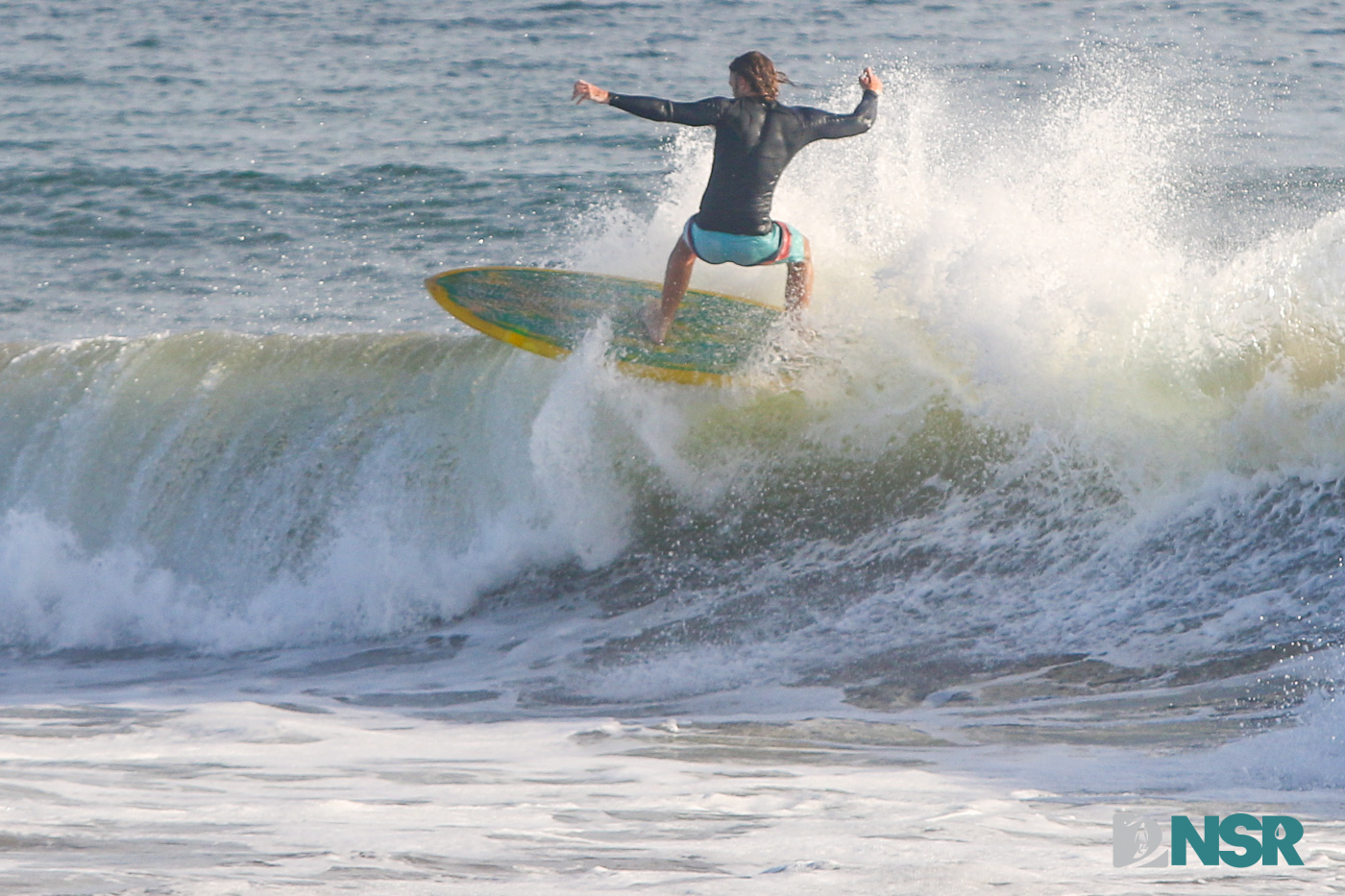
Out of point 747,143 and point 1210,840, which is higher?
point 747,143

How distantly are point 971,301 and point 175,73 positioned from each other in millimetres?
15615

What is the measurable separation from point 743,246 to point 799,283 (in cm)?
56

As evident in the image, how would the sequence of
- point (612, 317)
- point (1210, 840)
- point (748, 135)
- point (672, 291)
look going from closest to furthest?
point (1210, 840) < point (748, 135) < point (672, 291) < point (612, 317)

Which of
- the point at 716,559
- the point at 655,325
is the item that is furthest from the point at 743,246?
the point at 716,559

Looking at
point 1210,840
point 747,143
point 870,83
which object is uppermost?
point 870,83

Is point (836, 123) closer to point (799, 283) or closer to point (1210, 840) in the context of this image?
point (799, 283)

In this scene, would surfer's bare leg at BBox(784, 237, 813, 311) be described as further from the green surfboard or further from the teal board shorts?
the green surfboard

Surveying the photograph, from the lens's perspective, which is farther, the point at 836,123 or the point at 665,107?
the point at 836,123

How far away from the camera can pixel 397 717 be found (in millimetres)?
6109

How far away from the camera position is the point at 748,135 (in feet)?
21.4

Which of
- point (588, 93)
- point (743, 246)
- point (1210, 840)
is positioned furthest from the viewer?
point (743, 246)

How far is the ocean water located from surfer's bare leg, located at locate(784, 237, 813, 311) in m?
0.30

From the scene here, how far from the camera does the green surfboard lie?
7.52m

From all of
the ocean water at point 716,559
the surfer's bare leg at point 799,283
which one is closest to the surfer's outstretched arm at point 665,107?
the surfer's bare leg at point 799,283
